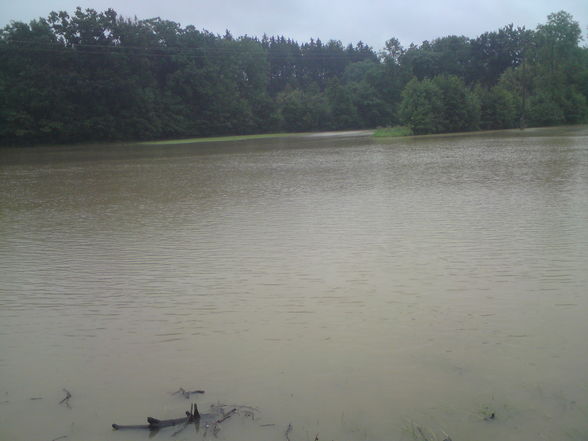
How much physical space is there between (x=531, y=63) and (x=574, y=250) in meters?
78.5

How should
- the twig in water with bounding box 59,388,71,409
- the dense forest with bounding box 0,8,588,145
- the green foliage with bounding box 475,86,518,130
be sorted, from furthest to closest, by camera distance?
Result: the green foliage with bounding box 475,86,518,130, the dense forest with bounding box 0,8,588,145, the twig in water with bounding box 59,388,71,409

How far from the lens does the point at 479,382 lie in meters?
4.20

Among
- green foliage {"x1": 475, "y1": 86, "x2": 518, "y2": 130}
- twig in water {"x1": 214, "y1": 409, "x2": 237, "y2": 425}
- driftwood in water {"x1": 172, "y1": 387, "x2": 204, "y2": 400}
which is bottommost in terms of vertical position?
twig in water {"x1": 214, "y1": 409, "x2": 237, "y2": 425}

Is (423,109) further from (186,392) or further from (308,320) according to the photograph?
(186,392)

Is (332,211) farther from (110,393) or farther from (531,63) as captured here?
(531,63)

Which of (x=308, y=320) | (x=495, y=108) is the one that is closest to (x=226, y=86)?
(x=495, y=108)

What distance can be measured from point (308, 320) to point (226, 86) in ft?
239

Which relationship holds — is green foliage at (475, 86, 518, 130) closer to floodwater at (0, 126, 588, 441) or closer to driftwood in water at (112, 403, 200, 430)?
floodwater at (0, 126, 588, 441)

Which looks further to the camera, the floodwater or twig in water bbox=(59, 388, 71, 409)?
twig in water bbox=(59, 388, 71, 409)

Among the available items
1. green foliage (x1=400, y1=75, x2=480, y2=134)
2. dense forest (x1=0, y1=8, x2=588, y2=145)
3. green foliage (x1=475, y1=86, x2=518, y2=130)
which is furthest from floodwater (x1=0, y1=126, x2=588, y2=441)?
green foliage (x1=475, y1=86, x2=518, y2=130)

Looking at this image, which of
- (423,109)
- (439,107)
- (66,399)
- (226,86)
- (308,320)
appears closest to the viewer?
(66,399)

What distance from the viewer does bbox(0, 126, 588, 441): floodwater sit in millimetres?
3896

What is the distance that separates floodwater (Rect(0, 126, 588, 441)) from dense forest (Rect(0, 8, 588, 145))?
153ft

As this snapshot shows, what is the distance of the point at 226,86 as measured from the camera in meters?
75.4
